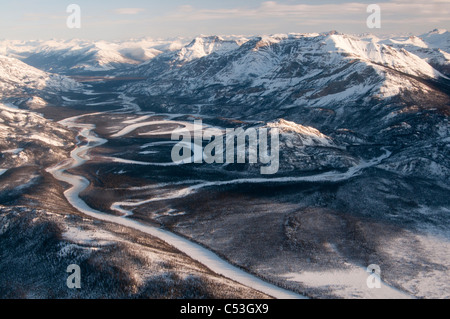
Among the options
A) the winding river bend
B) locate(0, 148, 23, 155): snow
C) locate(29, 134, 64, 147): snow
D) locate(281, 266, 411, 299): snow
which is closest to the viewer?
locate(281, 266, 411, 299): snow

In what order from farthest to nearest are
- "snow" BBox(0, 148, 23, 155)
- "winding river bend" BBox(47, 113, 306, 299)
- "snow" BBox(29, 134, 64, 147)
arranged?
"snow" BBox(29, 134, 64, 147), "snow" BBox(0, 148, 23, 155), "winding river bend" BBox(47, 113, 306, 299)

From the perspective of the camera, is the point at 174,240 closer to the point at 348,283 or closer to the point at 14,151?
the point at 348,283

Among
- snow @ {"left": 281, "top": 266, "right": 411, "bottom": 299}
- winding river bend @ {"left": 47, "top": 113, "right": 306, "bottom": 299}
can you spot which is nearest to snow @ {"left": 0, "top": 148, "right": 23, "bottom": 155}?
winding river bend @ {"left": 47, "top": 113, "right": 306, "bottom": 299}

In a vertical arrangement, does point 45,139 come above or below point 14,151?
above

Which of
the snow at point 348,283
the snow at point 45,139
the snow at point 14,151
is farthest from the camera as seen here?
the snow at point 45,139

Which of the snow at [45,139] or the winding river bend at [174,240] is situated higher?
the snow at [45,139]

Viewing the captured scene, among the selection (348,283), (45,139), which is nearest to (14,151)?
(45,139)

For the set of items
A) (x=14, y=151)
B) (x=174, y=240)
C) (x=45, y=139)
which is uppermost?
(x=45, y=139)

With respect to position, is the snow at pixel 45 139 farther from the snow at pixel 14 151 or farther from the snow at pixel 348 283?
the snow at pixel 348 283

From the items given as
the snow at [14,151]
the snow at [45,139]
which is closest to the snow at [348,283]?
the snow at [14,151]

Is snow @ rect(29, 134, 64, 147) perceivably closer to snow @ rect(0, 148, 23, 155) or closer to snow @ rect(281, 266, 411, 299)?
snow @ rect(0, 148, 23, 155)

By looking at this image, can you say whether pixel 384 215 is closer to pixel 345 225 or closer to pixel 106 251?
pixel 345 225
